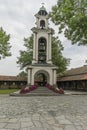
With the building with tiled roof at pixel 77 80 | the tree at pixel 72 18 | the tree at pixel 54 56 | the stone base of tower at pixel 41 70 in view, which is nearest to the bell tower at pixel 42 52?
the stone base of tower at pixel 41 70

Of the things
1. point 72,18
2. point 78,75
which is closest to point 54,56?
point 78,75

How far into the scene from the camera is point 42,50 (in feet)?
118

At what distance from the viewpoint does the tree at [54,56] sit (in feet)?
147

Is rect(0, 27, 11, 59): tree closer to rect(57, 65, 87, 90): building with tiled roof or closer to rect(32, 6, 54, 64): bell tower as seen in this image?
rect(32, 6, 54, 64): bell tower

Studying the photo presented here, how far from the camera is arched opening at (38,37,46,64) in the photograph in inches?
1394

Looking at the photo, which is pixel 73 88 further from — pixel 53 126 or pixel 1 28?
pixel 53 126

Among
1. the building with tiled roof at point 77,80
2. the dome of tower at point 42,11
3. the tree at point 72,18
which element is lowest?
the building with tiled roof at point 77,80

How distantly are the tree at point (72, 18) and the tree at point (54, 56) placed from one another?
24.6 meters

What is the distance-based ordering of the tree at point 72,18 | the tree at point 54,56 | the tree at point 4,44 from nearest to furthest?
the tree at point 72,18
the tree at point 4,44
the tree at point 54,56

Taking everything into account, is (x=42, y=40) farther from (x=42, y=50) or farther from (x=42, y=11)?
(x=42, y=11)

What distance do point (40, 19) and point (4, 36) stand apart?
7572 millimetres

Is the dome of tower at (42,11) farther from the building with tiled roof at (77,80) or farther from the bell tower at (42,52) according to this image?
the building with tiled roof at (77,80)

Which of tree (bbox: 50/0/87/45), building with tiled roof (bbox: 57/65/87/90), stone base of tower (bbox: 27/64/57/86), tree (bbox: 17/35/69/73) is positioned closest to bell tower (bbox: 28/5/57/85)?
stone base of tower (bbox: 27/64/57/86)

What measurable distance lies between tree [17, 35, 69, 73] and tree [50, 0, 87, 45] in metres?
24.6
